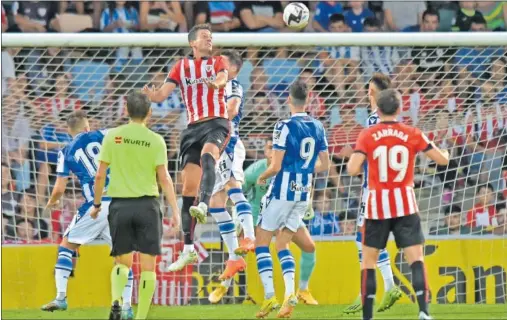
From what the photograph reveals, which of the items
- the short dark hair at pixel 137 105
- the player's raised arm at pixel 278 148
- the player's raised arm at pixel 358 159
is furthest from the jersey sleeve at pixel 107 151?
the player's raised arm at pixel 278 148

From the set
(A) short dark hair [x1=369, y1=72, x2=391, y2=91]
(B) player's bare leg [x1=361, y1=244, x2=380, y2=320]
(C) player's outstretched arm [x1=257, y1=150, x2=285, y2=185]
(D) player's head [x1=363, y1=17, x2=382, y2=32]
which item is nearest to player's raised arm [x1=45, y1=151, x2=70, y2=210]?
(C) player's outstretched arm [x1=257, y1=150, x2=285, y2=185]

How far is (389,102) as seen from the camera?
30.2ft

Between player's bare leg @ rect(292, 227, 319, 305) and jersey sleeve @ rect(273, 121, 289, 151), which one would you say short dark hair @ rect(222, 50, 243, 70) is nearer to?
jersey sleeve @ rect(273, 121, 289, 151)

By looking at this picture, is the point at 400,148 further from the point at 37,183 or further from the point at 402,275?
the point at 37,183

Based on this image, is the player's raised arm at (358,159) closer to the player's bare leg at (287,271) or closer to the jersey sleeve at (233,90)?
the player's bare leg at (287,271)

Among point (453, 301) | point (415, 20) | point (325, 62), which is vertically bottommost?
point (453, 301)

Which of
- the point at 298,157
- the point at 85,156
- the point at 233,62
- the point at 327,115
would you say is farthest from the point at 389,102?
the point at 327,115

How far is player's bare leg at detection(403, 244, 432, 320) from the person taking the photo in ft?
30.1

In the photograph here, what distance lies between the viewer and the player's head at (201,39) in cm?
1125

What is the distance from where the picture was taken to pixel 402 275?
1396 centimetres

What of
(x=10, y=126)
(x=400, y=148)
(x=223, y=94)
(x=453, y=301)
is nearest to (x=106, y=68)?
(x=10, y=126)

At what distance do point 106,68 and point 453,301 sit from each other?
4859mm

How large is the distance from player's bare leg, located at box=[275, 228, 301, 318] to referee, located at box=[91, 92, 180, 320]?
1.97 meters

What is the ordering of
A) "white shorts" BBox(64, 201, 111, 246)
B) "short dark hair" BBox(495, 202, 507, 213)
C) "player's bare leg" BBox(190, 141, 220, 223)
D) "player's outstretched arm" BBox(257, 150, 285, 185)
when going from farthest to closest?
"short dark hair" BBox(495, 202, 507, 213), "white shorts" BBox(64, 201, 111, 246), "player's outstretched arm" BBox(257, 150, 285, 185), "player's bare leg" BBox(190, 141, 220, 223)
